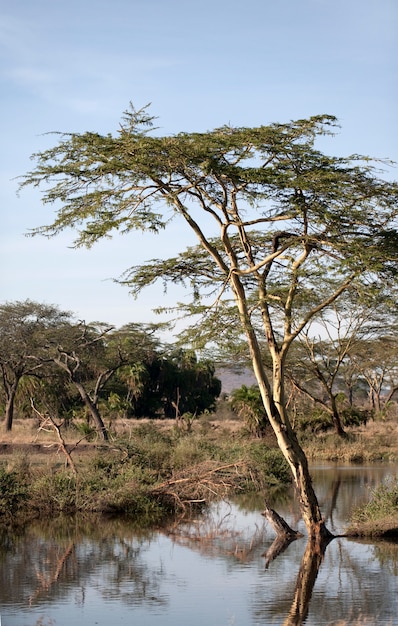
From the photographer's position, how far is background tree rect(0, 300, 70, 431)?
34.9 metres

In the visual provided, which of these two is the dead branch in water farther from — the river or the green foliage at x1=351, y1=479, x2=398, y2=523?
the green foliage at x1=351, y1=479, x2=398, y2=523

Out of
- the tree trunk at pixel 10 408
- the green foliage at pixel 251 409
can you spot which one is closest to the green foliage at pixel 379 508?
the green foliage at pixel 251 409

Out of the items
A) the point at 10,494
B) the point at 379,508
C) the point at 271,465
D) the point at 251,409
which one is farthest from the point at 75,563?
the point at 251,409

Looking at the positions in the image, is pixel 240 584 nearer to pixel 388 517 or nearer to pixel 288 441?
pixel 288 441

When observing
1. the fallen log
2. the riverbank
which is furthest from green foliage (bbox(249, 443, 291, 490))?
the fallen log

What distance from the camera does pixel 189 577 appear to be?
12.1m

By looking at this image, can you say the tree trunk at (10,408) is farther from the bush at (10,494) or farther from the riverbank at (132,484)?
the bush at (10,494)

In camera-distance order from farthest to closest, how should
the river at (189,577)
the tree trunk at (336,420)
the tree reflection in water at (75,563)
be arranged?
1. the tree trunk at (336,420)
2. the tree reflection in water at (75,563)
3. the river at (189,577)

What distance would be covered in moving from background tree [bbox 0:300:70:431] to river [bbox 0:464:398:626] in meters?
18.1

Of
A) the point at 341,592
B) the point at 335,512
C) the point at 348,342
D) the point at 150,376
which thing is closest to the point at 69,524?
the point at 335,512

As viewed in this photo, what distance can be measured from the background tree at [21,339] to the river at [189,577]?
18095mm

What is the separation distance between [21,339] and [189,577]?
24696mm

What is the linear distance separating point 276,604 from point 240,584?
1169mm

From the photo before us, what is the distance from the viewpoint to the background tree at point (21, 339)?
3488 cm
